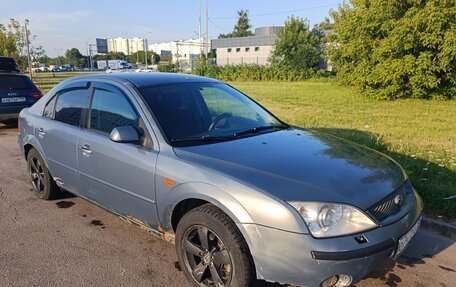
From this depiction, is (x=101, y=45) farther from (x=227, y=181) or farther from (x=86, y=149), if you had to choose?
(x=227, y=181)

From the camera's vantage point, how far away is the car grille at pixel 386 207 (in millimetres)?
2416

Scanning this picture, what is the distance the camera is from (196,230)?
108 inches

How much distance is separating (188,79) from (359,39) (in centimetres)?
1336

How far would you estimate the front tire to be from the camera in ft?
8.08

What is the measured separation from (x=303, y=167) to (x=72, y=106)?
2.71 m

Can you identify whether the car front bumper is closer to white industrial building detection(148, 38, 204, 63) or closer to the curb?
the curb

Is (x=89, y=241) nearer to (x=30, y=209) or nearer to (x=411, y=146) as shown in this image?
(x=30, y=209)

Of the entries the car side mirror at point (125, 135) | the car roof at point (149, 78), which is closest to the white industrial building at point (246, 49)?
the car roof at point (149, 78)

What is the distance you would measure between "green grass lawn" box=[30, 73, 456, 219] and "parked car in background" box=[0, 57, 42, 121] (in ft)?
21.9

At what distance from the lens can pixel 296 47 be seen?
42.2 metres

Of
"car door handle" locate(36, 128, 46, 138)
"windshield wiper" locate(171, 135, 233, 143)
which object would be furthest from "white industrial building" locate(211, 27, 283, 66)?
"windshield wiper" locate(171, 135, 233, 143)

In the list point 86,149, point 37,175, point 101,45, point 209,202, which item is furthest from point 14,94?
point 101,45

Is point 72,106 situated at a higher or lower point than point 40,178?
higher

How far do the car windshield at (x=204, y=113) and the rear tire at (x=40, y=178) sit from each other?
198cm
